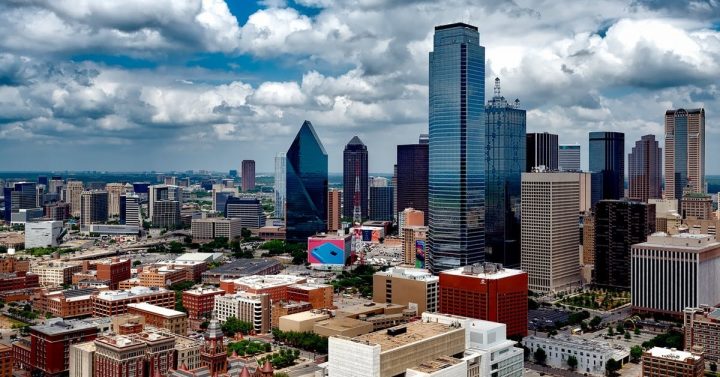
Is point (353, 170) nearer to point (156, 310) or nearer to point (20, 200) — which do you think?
point (20, 200)

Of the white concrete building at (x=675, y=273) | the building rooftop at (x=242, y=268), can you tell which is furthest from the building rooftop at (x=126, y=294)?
the white concrete building at (x=675, y=273)

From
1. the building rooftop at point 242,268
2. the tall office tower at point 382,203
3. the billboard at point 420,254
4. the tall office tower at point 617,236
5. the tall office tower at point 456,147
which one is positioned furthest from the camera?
the tall office tower at point 382,203

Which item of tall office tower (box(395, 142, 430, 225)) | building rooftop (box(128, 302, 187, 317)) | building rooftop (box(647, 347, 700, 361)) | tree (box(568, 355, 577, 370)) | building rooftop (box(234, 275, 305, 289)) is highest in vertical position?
tall office tower (box(395, 142, 430, 225))

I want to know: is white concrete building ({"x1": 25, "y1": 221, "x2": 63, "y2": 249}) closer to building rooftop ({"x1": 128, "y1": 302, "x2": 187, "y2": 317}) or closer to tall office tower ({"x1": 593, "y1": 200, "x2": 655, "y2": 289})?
building rooftop ({"x1": 128, "y1": 302, "x2": 187, "y2": 317})

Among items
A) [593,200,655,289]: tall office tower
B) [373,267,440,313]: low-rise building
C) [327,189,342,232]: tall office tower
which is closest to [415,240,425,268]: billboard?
[593,200,655,289]: tall office tower

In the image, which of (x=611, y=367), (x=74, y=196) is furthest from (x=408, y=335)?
(x=74, y=196)

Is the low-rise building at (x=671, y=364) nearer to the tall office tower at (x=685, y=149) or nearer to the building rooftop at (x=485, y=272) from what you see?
the building rooftop at (x=485, y=272)

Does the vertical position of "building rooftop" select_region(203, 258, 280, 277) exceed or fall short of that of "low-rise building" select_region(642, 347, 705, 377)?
it exceeds it
